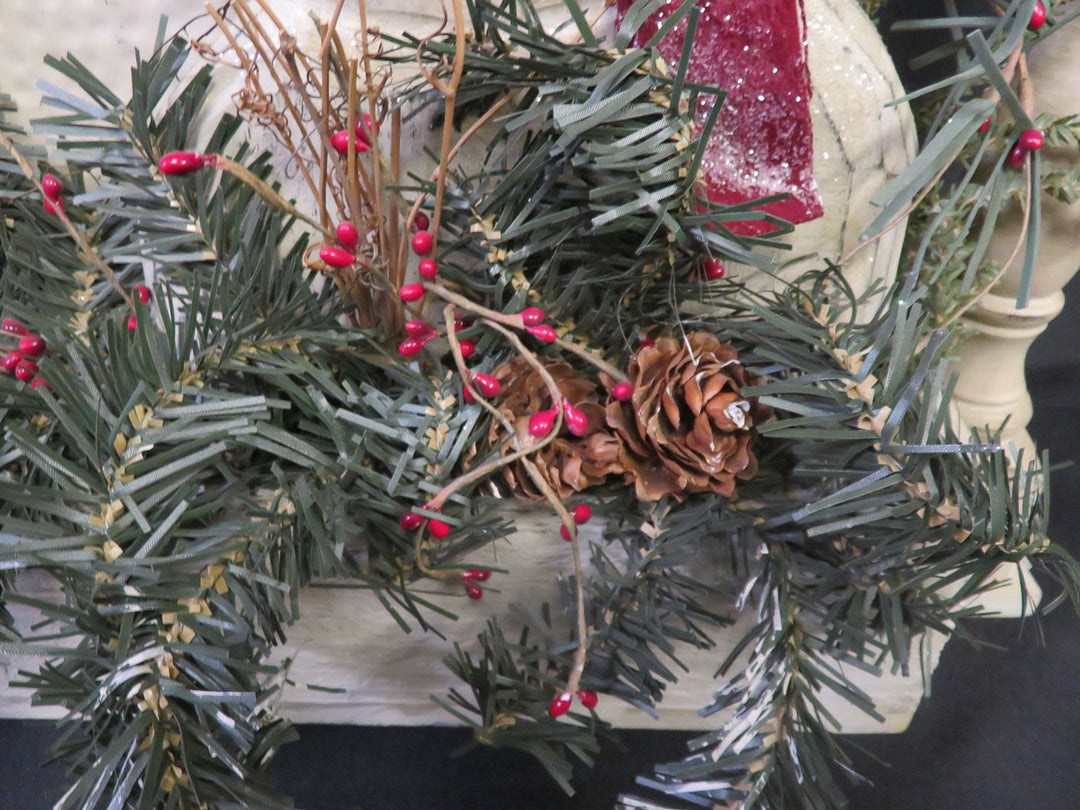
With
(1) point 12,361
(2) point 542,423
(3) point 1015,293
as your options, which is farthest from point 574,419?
(3) point 1015,293

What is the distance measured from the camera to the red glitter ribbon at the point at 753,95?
335 mm

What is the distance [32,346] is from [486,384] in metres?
0.17

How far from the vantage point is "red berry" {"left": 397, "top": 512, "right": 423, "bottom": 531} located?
0.31 metres

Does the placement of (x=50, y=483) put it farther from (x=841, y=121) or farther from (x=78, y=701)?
(x=841, y=121)

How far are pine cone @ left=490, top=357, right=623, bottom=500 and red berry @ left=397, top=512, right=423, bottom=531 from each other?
4 centimetres

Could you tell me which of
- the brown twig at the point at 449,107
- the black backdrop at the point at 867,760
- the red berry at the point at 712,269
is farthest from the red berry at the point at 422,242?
the black backdrop at the point at 867,760

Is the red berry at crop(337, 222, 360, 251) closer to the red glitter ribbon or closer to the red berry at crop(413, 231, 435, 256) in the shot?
the red berry at crop(413, 231, 435, 256)

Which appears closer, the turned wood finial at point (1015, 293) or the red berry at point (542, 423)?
the red berry at point (542, 423)

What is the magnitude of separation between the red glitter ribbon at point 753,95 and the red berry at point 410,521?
0.55 feet

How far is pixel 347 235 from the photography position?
1.00ft

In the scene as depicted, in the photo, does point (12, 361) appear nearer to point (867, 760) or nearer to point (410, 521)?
point (410, 521)

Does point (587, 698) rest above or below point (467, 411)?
below

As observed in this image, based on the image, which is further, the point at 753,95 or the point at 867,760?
the point at 867,760

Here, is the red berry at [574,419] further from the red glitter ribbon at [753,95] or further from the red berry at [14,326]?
the red berry at [14,326]
